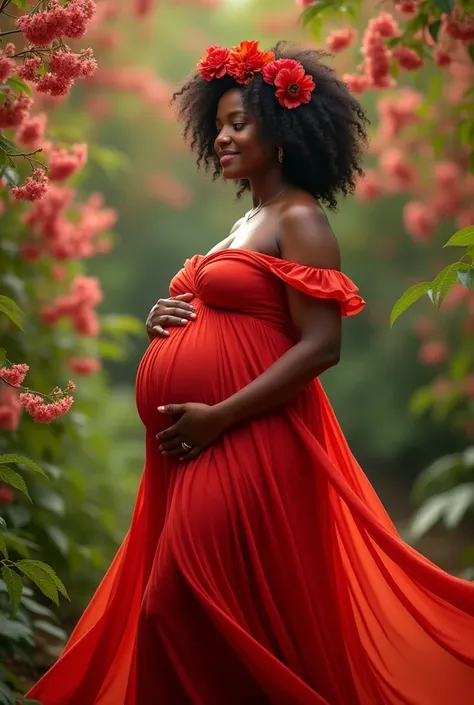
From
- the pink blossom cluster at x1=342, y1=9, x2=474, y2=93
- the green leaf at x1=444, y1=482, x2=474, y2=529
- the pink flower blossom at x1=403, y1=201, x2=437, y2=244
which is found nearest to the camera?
the pink blossom cluster at x1=342, y1=9, x2=474, y2=93

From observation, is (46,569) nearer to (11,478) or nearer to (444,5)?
(11,478)

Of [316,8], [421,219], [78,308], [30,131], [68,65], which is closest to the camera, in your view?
[68,65]

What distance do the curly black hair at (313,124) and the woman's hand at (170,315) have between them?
1.71 ft

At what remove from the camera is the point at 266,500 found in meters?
3.14

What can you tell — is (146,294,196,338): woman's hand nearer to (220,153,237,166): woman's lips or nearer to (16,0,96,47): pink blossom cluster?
(220,153,237,166): woman's lips

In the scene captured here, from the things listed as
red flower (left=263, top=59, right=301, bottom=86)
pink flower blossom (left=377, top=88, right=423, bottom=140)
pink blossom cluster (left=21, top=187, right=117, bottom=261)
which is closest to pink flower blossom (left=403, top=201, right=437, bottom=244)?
pink flower blossom (left=377, top=88, right=423, bottom=140)

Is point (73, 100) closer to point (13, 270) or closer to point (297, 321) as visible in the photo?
point (13, 270)

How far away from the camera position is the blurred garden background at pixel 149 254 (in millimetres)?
3914

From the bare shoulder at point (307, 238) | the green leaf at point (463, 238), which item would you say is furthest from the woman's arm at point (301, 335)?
the green leaf at point (463, 238)

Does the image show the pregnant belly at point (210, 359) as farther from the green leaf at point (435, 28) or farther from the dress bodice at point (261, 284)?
the green leaf at point (435, 28)

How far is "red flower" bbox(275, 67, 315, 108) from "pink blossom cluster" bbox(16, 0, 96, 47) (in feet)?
2.25

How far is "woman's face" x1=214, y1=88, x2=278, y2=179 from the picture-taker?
3303mm

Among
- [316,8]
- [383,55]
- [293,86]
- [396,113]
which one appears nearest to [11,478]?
[293,86]

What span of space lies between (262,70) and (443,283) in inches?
37.9
